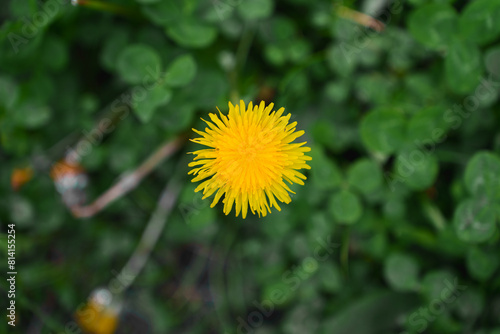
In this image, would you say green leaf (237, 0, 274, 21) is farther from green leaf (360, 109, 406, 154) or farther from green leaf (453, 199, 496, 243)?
green leaf (453, 199, 496, 243)

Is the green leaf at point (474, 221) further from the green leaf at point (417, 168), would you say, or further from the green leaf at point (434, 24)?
the green leaf at point (434, 24)

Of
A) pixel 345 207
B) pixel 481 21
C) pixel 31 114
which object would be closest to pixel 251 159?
pixel 345 207

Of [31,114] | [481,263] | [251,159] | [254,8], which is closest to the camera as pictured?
[251,159]

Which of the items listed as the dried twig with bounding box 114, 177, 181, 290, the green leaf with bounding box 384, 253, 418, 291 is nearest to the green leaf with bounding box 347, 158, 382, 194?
the green leaf with bounding box 384, 253, 418, 291

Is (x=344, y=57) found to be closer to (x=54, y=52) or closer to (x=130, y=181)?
(x=130, y=181)

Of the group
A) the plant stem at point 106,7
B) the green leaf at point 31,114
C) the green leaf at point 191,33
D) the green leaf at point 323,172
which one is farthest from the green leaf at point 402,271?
the green leaf at point 31,114

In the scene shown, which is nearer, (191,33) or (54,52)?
(191,33)

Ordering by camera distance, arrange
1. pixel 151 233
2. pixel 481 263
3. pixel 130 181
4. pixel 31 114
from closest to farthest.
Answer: pixel 481 263 → pixel 31 114 → pixel 130 181 → pixel 151 233

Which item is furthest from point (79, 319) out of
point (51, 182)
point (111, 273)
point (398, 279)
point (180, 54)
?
point (398, 279)
